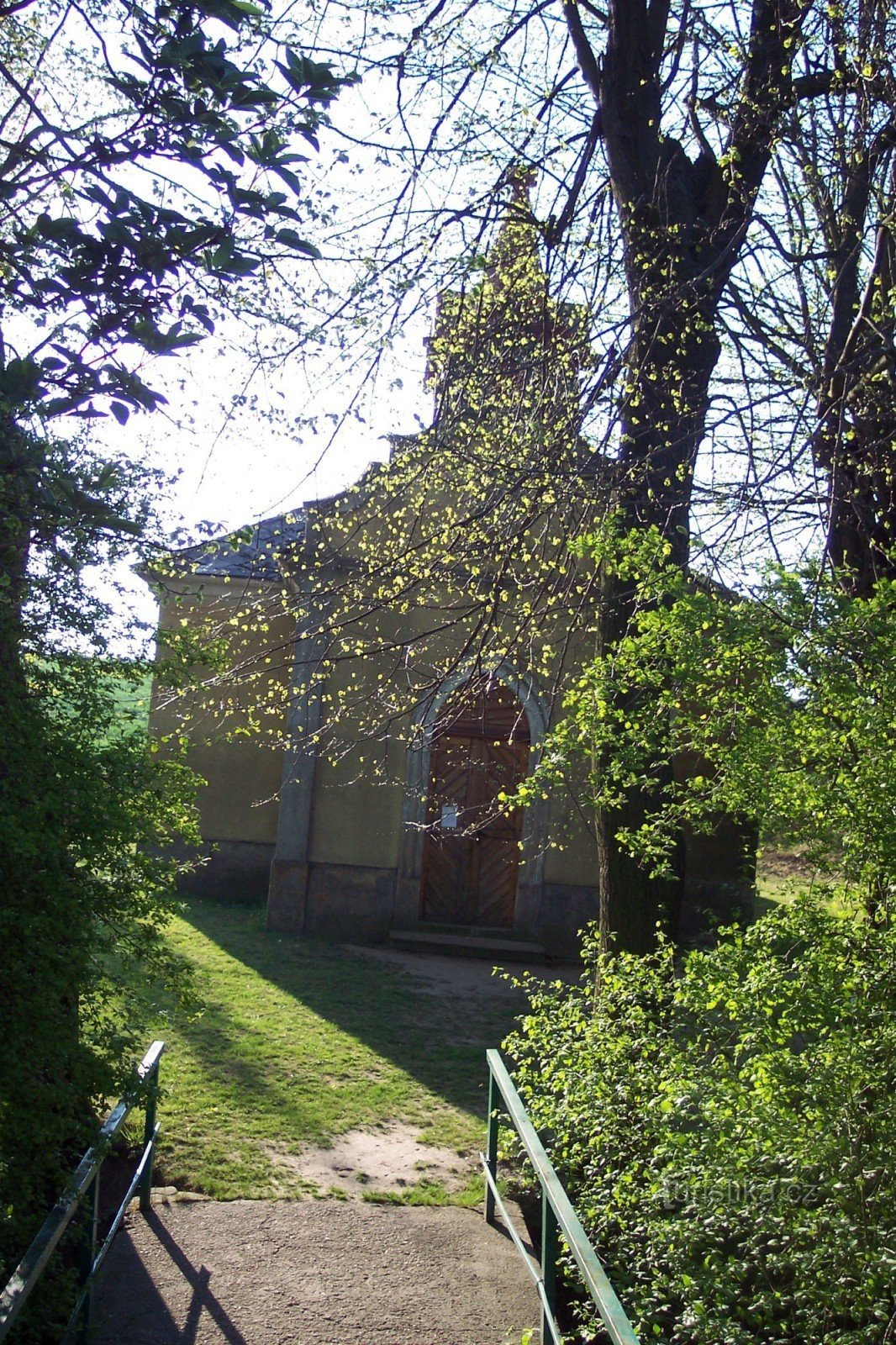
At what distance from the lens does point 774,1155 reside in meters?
3.35

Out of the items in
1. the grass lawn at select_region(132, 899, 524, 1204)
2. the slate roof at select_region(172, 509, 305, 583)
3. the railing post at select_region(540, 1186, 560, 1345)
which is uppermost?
the slate roof at select_region(172, 509, 305, 583)

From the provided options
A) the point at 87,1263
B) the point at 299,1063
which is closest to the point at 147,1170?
the point at 87,1263

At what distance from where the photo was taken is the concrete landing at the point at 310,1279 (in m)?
4.57

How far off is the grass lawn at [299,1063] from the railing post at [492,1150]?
35cm

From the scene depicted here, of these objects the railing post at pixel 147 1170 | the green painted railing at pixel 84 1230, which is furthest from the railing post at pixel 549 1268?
the railing post at pixel 147 1170

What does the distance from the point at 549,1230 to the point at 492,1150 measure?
1.90 meters

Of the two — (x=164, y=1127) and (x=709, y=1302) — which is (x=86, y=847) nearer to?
(x=709, y=1302)

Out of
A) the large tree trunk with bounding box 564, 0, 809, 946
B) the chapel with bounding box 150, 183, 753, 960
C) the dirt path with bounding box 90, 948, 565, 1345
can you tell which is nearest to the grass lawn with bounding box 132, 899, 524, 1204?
the dirt path with bounding box 90, 948, 565, 1345

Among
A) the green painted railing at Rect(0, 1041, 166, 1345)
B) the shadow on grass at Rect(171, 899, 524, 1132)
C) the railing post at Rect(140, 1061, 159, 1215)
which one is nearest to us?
the green painted railing at Rect(0, 1041, 166, 1345)

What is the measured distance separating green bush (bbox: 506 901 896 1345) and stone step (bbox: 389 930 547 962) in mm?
8915

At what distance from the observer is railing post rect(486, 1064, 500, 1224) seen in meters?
5.89

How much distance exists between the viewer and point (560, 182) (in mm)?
7340

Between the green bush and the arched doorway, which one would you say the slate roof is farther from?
the green bush

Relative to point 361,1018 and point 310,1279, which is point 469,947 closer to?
point 361,1018
